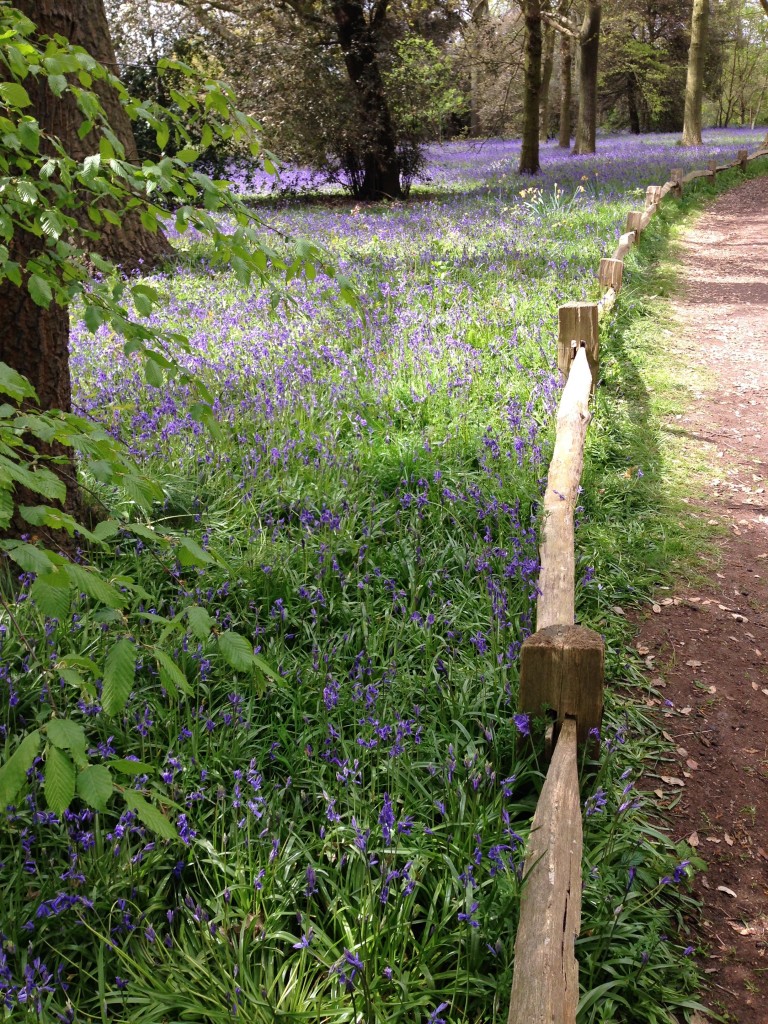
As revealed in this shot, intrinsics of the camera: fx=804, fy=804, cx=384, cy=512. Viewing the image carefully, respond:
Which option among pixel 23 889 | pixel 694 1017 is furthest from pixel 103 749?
pixel 694 1017

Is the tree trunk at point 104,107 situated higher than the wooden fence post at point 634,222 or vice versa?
the tree trunk at point 104,107

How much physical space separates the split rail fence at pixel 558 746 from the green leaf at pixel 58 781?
39.7 inches

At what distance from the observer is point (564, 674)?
8.55 feet

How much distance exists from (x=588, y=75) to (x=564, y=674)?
90.3 feet

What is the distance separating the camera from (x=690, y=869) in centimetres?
268

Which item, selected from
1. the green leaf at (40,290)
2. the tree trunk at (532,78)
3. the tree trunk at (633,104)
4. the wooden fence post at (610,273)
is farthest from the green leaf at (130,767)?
the tree trunk at (633,104)

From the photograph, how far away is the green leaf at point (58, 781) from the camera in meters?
1.27

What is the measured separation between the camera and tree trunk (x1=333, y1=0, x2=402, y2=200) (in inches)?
720

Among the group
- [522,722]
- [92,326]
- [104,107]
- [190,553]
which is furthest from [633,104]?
[190,553]

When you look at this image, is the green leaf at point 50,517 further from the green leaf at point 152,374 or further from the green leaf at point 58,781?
the green leaf at point 152,374

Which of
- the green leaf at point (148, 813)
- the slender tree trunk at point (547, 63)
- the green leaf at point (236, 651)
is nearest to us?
the green leaf at point (148, 813)

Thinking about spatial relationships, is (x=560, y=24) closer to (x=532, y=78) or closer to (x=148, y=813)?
(x=532, y=78)

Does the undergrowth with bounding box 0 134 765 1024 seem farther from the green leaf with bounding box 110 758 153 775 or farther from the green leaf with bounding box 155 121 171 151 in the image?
the green leaf with bounding box 155 121 171 151

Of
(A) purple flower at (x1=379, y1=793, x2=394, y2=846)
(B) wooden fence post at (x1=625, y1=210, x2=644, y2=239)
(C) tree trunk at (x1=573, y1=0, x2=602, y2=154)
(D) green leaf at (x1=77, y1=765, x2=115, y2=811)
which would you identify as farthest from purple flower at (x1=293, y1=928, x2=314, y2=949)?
(C) tree trunk at (x1=573, y1=0, x2=602, y2=154)
